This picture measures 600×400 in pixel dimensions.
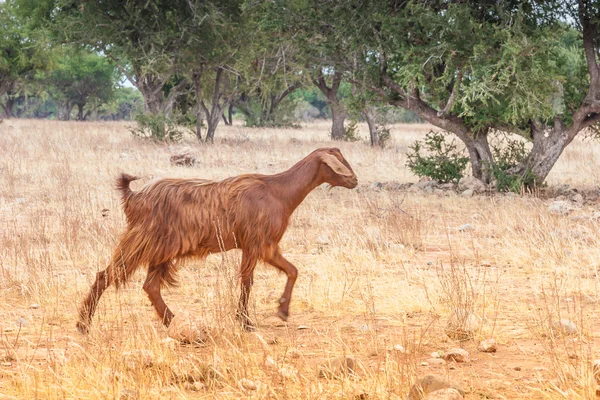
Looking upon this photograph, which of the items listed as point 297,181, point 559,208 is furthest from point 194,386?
point 559,208

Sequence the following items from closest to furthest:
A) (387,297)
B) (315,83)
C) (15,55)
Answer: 1. (387,297)
2. (315,83)
3. (15,55)

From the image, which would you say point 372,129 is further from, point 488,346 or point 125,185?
point 488,346

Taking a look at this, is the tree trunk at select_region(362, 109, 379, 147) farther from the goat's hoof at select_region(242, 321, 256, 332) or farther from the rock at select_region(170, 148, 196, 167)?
the goat's hoof at select_region(242, 321, 256, 332)

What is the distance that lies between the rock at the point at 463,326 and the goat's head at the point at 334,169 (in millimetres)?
1446

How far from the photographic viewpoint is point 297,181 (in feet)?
19.4

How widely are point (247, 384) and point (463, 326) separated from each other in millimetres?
1862

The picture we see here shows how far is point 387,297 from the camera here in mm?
6582

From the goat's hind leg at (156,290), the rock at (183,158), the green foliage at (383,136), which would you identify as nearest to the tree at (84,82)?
the green foliage at (383,136)

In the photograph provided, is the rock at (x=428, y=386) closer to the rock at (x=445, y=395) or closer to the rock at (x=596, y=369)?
the rock at (x=445, y=395)

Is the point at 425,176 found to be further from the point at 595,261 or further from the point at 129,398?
the point at 129,398

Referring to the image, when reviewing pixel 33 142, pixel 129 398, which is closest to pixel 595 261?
pixel 129 398

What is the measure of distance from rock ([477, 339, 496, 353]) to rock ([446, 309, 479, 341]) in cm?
24

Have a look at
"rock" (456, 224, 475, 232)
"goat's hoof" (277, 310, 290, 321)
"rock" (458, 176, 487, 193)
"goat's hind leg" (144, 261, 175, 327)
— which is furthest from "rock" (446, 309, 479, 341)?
"rock" (458, 176, 487, 193)

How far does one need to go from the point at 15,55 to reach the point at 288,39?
100 ft
